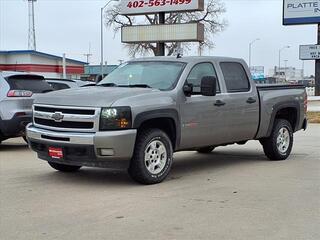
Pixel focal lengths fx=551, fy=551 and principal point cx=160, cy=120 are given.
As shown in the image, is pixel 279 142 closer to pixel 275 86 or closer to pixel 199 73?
pixel 275 86

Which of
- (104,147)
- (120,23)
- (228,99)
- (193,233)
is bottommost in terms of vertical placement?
(193,233)

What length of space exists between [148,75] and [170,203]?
2.66 m

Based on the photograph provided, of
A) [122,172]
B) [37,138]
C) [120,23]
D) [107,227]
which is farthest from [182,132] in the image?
[120,23]

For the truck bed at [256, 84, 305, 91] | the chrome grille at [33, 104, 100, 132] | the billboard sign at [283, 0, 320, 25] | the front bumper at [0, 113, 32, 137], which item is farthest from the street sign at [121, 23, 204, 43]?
the chrome grille at [33, 104, 100, 132]

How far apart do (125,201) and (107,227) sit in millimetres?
1181

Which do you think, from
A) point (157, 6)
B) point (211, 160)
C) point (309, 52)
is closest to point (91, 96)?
point (211, 160)

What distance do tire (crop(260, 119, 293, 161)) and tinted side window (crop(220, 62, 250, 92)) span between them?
120 cm

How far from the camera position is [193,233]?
18.1 feet

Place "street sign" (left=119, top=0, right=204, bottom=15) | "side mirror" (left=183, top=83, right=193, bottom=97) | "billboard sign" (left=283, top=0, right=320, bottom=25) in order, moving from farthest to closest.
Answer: "billboard sign" (left=283, top=0, right=320, bottom=25) < "street sign" (left=119, top=0, right=204, bottom=15) < "side mirror" (left=183, top=83, right=193, bottom=97)

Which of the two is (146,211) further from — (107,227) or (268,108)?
(268,108)

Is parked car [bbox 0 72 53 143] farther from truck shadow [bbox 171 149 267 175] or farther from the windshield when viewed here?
truck shadow [bbox 171 149 267 175]

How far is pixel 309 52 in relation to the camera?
54344mm

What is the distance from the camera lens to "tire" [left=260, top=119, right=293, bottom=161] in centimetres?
1043

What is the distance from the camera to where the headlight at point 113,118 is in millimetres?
7398
